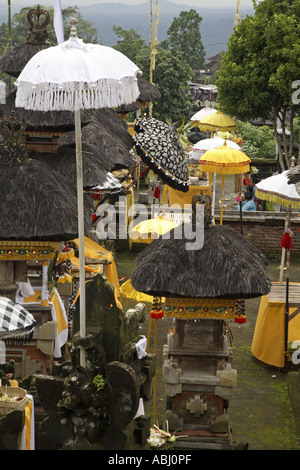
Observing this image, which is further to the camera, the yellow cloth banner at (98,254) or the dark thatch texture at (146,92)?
the dark thatch texture at (146,92)

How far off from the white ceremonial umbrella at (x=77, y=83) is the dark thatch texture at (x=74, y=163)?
3558 millimetres

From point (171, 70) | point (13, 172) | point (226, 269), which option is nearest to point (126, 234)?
point (13, 172)

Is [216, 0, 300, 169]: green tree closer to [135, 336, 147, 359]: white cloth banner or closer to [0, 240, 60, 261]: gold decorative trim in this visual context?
[0, 240, 60, 261]: gold decorative trim

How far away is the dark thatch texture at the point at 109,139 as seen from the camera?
614 inches

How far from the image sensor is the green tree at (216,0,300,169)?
77.0 ft

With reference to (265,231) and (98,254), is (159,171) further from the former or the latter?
(265,231)

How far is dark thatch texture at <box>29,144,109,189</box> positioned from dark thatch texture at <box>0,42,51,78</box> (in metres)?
1.97

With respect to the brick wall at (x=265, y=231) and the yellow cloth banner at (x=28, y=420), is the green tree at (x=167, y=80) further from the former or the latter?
the yellow cloth banner at (x=28, y=420)

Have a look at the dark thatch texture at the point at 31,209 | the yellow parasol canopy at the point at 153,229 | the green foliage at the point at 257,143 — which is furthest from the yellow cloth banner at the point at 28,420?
the green foliage at the point at 257,143

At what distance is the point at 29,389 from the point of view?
33.2 ft

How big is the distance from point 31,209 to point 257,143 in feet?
78.4

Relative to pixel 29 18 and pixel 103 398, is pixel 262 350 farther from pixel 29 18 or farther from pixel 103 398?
pixel 29 18

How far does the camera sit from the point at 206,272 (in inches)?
350

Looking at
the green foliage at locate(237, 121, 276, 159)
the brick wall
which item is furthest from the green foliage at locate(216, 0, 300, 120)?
the green foliage at locate(237, 121, 276, 159)
